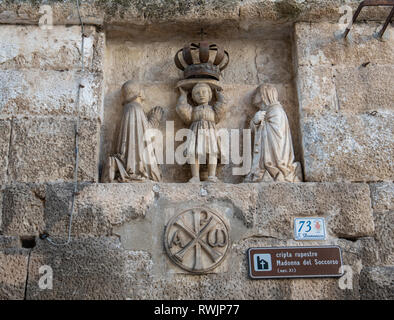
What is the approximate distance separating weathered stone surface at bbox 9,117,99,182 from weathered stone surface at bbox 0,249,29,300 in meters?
0.61

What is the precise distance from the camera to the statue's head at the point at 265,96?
4.86 metres

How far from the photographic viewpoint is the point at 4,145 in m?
4.54

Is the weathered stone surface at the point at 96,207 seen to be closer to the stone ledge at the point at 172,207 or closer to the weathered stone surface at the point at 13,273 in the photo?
the stone ledge at the point at 172,207

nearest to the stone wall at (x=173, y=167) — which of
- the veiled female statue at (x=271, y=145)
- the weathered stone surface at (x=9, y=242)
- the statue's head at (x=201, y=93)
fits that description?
the weathered stone surface at (x=9, y=242)

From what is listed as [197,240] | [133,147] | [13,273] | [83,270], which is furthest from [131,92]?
[13,273]

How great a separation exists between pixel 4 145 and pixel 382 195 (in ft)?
10.3

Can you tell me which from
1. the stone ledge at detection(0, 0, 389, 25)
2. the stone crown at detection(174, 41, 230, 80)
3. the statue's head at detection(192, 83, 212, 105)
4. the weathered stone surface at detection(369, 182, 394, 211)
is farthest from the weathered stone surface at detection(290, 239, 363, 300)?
the stone ledge at detection(0, 0, 389, 25)

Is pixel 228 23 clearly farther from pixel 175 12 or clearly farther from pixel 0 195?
pixel 0 195

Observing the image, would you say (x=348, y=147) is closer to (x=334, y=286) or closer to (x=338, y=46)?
(x=338, y=46)

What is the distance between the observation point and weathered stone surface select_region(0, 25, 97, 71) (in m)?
4.82

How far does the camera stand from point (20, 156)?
450 centimetres

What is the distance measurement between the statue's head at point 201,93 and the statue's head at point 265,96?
452 millimetres

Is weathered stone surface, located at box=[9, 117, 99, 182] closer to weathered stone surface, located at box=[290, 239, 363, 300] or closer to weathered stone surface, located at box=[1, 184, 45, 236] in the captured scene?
weathered stone surface, located at box=[1, 184, 45, 236]

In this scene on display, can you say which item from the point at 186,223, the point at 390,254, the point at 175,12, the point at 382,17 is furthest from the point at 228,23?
the point at 390,254
